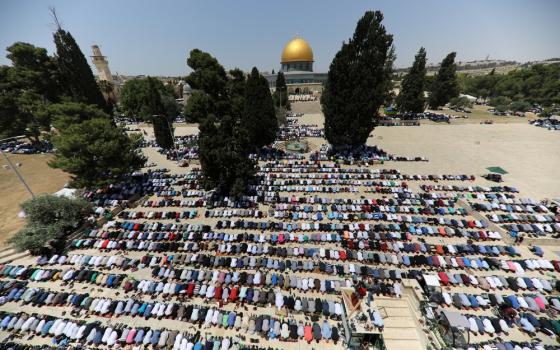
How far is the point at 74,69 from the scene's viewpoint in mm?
53250

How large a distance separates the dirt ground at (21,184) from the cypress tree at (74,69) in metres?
17.4

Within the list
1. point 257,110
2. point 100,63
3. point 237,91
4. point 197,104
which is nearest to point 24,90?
point 197,104

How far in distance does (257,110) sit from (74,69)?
48.5 metres

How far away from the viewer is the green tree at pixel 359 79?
43.6 m

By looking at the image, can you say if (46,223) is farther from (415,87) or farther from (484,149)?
(415,87)

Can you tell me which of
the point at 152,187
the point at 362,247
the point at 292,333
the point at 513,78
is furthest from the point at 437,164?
the point at 513,78

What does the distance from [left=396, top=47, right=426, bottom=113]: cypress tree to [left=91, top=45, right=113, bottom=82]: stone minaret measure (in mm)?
131041

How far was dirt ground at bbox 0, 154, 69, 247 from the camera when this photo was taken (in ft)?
99.3

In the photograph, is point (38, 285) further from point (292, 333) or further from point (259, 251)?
point (292, 333)

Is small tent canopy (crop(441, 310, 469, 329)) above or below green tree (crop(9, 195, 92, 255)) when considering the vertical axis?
below

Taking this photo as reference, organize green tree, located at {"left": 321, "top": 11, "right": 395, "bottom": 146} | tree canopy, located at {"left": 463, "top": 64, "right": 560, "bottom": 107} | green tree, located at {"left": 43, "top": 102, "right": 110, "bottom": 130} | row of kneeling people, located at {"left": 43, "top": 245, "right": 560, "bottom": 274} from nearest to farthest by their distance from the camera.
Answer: row of kneeling people, located at {"left": 43, "top": 245, "right": 560, "bottom": 274}
green tree, located at {"left": 43, "top": 102, "right": 110, "bottom": 130}
green tree, located at {"left": 321, "top": 11, "right": 395, "bottom": 146}
tree canopy, located at {"left": 463, "top": 64, "right": 560, "bottom": 107}

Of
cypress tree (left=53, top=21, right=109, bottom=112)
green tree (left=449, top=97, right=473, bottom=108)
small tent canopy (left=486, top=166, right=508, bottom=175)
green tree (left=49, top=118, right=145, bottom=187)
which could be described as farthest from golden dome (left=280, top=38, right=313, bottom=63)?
green tree (left=49, top=118, right=145, bottom=187)

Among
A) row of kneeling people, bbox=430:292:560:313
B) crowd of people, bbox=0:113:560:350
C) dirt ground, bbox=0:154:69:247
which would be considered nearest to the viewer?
crowd of people, bbox=0:113:560:350

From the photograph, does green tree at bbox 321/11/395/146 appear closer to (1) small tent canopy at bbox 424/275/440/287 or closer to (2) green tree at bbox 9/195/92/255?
(1) small tent canopy at bbox 424/275/440/287
